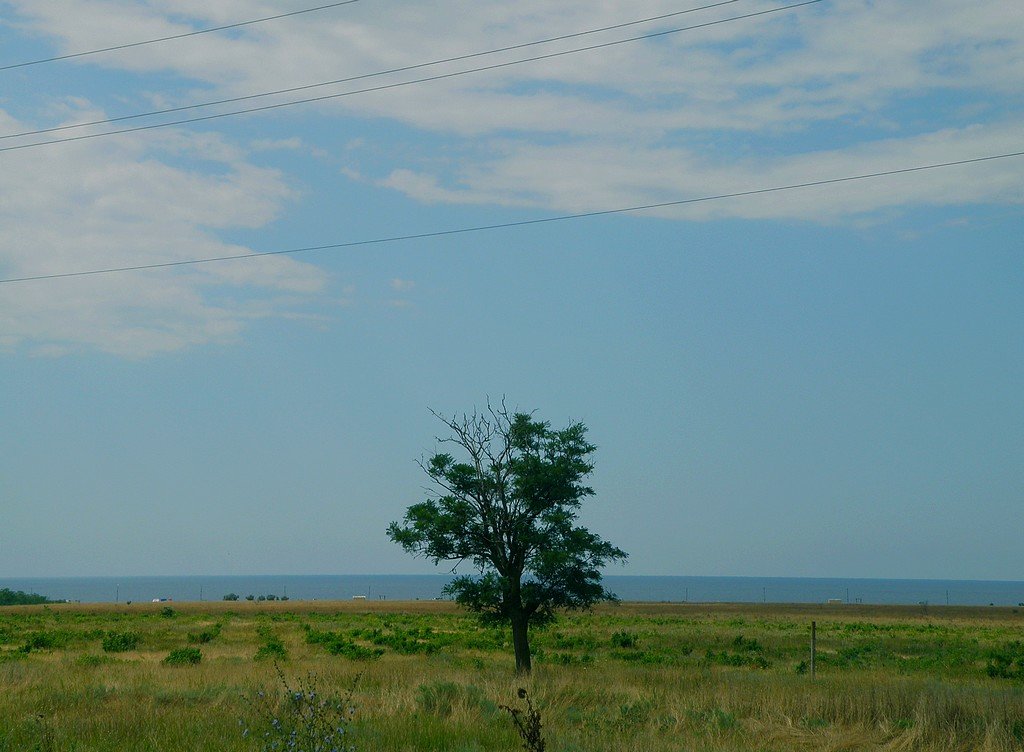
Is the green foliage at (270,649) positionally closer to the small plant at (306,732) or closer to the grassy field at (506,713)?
the grassy field at (506,713)

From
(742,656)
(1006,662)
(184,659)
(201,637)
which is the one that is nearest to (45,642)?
(201,637)

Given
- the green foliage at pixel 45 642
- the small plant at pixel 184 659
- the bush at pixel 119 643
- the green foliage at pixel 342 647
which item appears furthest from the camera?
the green foliage at pixel 45 642

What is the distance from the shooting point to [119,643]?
141 ft

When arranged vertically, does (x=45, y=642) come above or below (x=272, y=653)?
below

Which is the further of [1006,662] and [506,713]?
[1006,662]

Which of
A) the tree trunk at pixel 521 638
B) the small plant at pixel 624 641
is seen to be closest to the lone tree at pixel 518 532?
the tree trunk at pixel 521 638

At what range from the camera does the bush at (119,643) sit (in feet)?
136

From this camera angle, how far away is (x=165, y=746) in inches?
467

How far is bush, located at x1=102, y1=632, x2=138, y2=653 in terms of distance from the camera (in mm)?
41562

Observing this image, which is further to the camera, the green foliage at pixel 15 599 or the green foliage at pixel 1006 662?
the green foliage at pixel 15 599

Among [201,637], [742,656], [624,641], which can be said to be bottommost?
[201,637]

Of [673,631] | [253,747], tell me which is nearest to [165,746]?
[253,747]

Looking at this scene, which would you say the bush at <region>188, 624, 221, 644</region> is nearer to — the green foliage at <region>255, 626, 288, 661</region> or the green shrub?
the green foliage at <region>255, 626, 288, 661</region>

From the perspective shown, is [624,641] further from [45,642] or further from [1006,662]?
[45,642]
